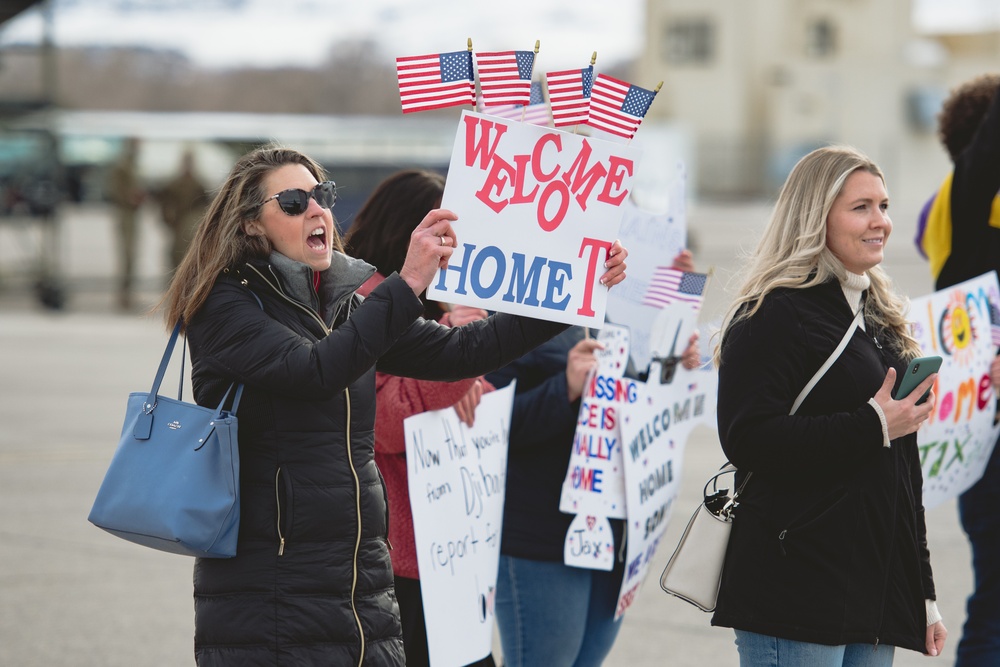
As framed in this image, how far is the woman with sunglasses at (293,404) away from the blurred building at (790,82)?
55766mm

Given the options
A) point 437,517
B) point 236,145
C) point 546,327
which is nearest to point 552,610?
point 437,517

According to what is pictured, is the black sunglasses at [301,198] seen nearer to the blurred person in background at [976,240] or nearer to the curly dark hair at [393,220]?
the curly dark hair at [393,220]

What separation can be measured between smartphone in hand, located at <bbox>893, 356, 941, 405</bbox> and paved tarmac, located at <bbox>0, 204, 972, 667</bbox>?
918mm

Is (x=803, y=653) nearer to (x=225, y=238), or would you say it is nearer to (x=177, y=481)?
(x=177, y=481)

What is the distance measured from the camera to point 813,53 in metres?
64.0

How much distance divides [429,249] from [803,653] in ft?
4.25

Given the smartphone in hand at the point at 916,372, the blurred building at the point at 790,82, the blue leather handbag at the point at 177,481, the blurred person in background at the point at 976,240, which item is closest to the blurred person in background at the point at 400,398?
the blue leather handbag at the point at 177,481

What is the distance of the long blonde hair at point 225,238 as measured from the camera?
301cm

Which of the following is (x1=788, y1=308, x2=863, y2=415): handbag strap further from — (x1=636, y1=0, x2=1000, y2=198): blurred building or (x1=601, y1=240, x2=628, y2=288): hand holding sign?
(x1=636, y1=0, x2=1000, y2=198): blurred building

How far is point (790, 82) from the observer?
60.4 m

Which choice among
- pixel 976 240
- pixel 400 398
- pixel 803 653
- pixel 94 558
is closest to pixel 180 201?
pixel 94 558

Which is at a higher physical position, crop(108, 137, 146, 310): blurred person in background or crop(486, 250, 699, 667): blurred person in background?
crop(486, 250, 699, 667): blurred person in background

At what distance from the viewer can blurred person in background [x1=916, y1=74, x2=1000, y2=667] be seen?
173 inches

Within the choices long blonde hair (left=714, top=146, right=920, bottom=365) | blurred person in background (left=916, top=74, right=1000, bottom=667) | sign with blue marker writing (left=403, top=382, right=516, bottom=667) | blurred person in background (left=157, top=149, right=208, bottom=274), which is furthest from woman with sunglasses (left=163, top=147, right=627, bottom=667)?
blurred person in background (left=157, top=149, right=208, bottom=274)
